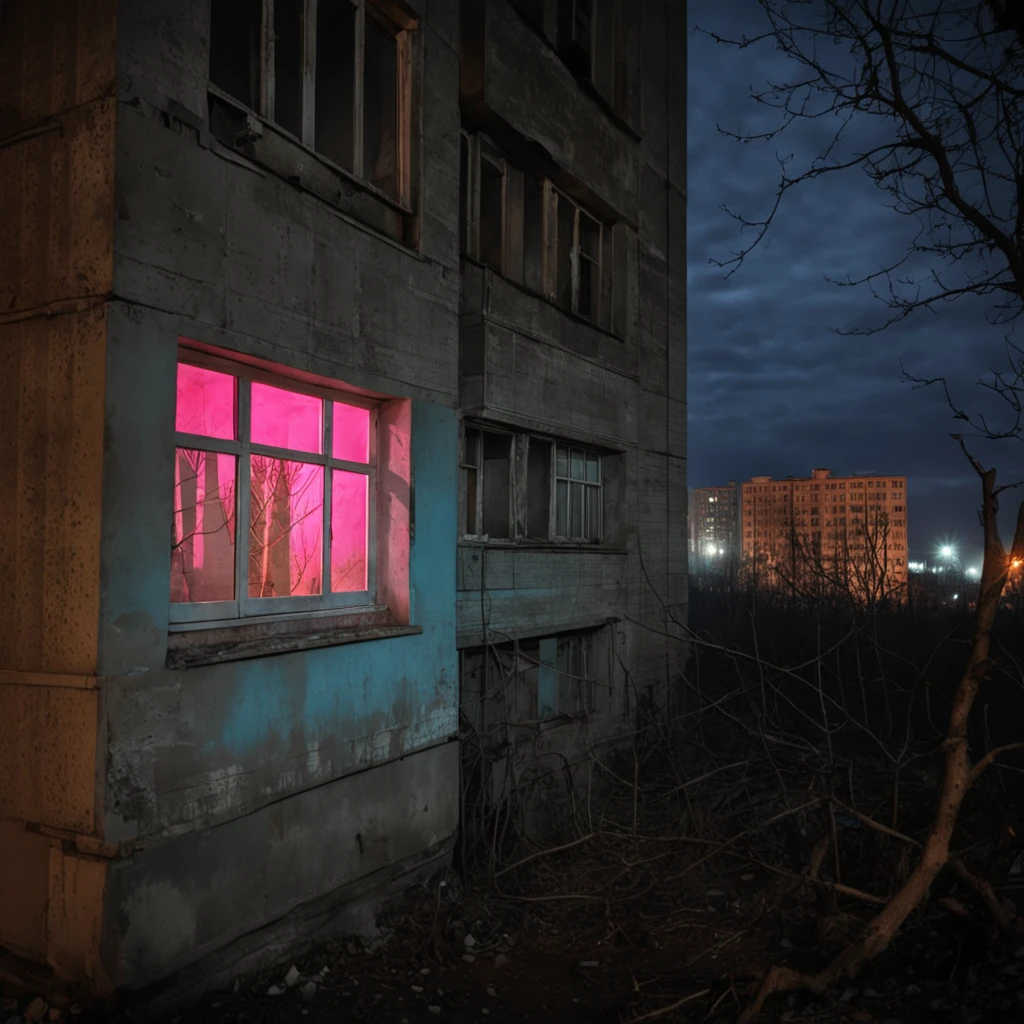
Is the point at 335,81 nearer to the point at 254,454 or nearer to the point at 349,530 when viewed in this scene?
the point at 254,454

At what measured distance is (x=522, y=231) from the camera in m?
9.31

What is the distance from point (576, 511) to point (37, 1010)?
284 inches

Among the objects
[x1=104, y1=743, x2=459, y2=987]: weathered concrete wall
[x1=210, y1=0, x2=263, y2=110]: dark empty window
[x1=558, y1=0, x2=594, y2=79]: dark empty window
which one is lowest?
[x1=104, y1=743, x2=459, y2=987]: weathered concrete wall

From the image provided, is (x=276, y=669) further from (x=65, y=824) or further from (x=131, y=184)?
(x=131, y=184)

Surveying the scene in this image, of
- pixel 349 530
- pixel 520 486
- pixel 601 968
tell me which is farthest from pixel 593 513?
pixel 601 968

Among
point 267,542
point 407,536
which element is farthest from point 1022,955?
point 267,542

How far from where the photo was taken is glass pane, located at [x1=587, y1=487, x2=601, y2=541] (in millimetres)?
10445

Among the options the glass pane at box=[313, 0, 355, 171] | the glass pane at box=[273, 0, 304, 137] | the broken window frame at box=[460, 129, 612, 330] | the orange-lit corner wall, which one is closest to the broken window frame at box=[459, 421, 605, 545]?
the broken window frame at box=[460, 129, 612, 330]

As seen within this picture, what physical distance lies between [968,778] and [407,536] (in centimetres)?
428

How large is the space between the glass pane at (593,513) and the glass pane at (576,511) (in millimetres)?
197

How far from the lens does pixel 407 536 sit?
Answer: 658cm

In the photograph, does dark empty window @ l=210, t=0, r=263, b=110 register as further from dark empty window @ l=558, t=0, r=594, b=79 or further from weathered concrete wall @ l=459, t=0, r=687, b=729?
dark empty window @ l=558, t=0, r=594, b=79

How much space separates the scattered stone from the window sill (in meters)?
1.88

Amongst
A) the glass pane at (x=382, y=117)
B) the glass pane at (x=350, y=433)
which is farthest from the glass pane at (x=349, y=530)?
the glass pane at (x=382, y=117)
